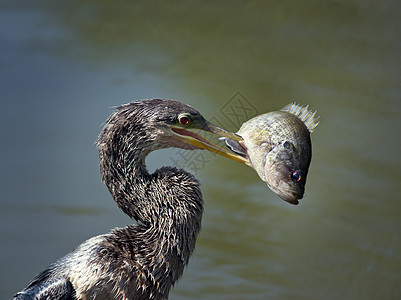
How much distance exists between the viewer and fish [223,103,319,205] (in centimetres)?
378

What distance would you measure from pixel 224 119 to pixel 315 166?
1.12 m

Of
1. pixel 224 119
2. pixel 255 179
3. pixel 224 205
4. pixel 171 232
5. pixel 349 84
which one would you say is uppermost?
pixel 349 84

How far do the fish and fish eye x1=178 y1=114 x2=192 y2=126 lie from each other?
0.99 feet

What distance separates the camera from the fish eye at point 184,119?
3836mm

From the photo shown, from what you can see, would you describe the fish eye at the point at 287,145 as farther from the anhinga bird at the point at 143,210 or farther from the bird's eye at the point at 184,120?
the bird's eye at the point at 184,120

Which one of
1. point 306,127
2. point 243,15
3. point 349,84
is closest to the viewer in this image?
point 306,127

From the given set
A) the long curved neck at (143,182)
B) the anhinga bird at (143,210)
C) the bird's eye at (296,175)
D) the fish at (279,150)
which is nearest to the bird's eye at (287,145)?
the fish at (279,150)

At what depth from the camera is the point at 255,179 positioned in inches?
262

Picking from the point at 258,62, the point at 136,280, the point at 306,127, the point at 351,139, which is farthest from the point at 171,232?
the point at 258,62

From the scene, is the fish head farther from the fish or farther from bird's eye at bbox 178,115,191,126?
bird's eye at bbox 178,115,191,126

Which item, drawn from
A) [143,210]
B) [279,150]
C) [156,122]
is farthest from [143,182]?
[279,150]

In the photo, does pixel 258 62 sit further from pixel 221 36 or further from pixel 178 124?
pixel 178 124

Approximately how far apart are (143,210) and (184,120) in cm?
61

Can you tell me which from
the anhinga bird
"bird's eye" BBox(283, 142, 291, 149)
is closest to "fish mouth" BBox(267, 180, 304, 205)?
"bird's eye" BBox(283, 142, 291, 149)
